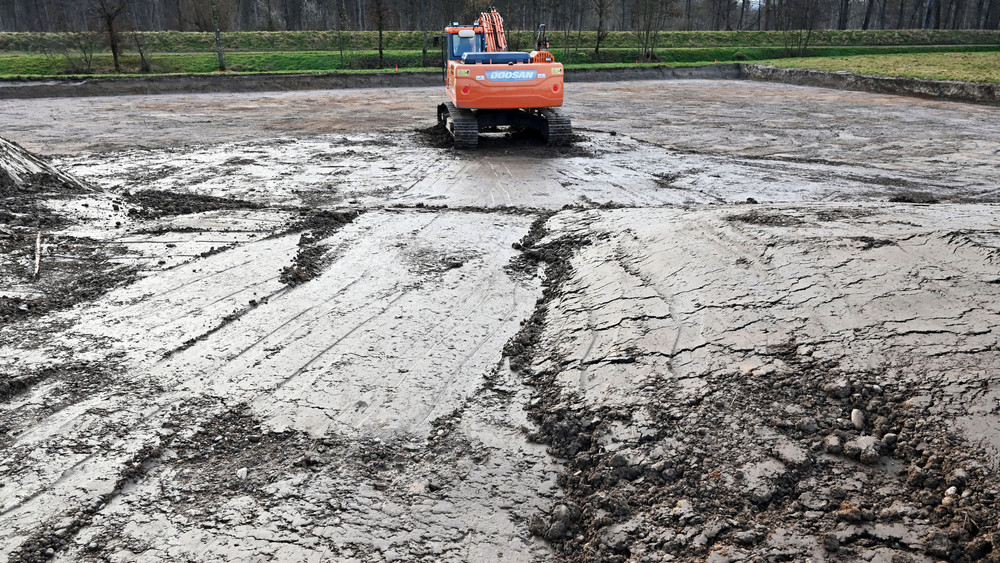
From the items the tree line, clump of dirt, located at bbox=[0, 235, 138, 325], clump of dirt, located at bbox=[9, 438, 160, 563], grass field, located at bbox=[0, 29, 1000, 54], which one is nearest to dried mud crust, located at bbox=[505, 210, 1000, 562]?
clump of dirt, located at bbox=[9, 438, 160, 563]

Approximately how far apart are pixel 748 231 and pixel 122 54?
38.0 meters

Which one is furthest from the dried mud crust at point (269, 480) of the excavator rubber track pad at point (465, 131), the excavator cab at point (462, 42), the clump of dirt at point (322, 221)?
the excavator cab at point (462, 42)

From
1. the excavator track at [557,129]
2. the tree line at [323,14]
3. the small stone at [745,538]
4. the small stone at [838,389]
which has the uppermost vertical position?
the tree line at [323,14]

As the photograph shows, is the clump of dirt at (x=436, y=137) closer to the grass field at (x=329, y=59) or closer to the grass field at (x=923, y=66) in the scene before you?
the grass field at (x=923, y=66)

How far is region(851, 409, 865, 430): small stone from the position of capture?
3.16 m

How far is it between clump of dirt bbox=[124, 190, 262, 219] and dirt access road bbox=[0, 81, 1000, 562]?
58mm

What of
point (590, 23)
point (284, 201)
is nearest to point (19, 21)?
point (590, 23)

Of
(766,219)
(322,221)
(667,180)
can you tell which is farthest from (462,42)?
(766,219)

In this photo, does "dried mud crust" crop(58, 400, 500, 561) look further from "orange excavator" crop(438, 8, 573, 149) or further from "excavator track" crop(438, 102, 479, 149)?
"orange excavator" crop(438, 8, 573, 149)

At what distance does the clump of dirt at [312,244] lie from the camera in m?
5.99

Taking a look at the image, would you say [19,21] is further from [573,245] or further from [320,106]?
[573,245]

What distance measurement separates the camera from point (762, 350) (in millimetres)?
3836

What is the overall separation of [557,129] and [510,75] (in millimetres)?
1280

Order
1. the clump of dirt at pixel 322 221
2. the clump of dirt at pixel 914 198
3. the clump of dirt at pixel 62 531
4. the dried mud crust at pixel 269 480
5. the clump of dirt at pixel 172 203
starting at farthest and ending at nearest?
1. the clump of dirt at pixel 914 198
2. the clump of dirt at pixel 172 203
3. the clump of dirt at pixel 322 221
4. the dried mud crust at pixel 269 480
5. the clump of dirt at pixel 62 531
